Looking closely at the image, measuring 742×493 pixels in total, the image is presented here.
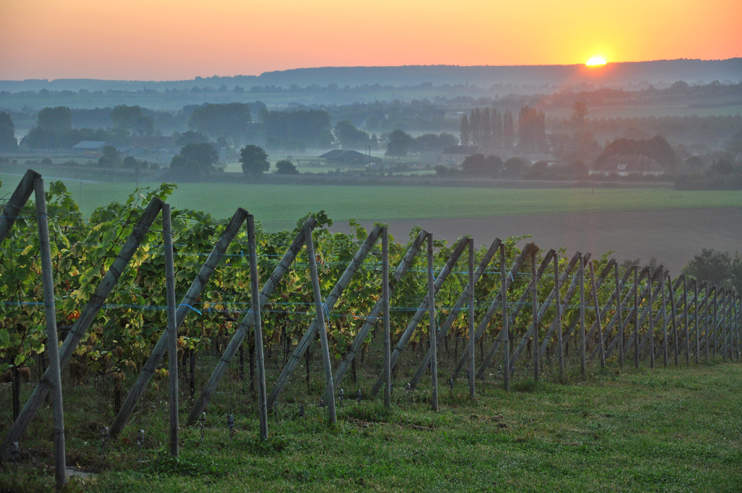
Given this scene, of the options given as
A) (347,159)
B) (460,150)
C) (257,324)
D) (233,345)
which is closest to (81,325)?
(257,324)

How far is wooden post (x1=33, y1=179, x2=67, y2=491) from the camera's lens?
18.5 feet

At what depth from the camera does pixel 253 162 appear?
12094cm

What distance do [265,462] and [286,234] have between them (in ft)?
23.2

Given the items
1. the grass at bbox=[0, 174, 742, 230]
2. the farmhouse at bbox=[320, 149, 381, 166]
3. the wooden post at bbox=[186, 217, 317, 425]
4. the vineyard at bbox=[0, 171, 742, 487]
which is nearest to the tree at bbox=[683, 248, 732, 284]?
the grass at bbox=[0, 174, 742, 230]

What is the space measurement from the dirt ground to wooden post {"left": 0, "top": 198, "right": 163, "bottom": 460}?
58.2 metres

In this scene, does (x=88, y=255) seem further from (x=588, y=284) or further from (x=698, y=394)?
(x=588, y=284)

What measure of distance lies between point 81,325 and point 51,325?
1.90ft

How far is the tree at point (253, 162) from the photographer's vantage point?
121 meters

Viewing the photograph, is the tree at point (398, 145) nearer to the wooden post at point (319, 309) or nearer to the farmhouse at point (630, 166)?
the farmhouse at point (630, 166)

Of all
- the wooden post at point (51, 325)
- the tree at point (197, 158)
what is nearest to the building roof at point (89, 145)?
the tree at point (197, 158)

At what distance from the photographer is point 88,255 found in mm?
8375

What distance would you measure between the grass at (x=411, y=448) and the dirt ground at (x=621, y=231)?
54740 millimetres

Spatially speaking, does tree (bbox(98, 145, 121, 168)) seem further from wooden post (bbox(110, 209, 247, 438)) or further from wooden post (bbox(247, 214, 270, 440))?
wooden post (bbox(247, 214, 270, 440))

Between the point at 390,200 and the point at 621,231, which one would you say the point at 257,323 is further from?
the point at 390,200
